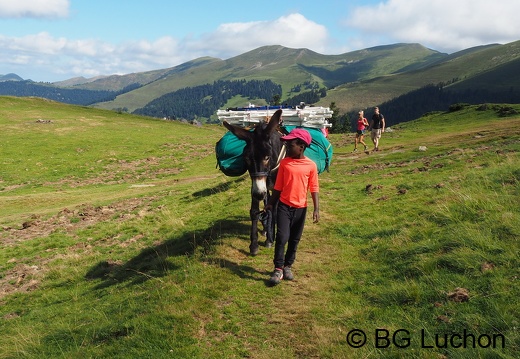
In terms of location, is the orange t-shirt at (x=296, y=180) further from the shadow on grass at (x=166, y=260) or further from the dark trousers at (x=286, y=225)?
the shadow on grass at (x=166, y=260)

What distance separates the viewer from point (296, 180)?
683 centimetres

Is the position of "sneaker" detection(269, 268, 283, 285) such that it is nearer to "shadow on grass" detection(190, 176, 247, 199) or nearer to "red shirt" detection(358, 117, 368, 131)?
"shadow on grass" detection(190, 176, 247, 199)

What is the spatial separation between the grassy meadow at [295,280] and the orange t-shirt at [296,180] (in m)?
1.78

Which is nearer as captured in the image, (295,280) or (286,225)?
(286,225)

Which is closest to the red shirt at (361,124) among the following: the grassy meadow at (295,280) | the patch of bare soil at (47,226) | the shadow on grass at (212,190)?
the grassy meadow at (295,280)

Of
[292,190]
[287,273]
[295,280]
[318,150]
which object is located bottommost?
[295,280]

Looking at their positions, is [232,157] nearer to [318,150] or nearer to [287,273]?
[318,150]

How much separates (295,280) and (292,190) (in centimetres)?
195

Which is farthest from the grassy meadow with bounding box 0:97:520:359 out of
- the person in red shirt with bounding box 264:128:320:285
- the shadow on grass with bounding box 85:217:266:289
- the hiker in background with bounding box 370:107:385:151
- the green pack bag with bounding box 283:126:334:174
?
the hiker in background with bounding box 370:107:385:151

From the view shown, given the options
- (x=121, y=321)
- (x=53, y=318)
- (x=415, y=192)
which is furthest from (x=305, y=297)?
(x=415, y=192)

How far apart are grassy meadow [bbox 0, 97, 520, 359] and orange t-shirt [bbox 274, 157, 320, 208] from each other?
1780mm

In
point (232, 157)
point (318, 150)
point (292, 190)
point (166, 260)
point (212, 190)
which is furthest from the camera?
point (212, 190)

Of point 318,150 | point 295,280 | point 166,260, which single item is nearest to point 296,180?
point 295,280

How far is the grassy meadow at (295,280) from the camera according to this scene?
513 cm
